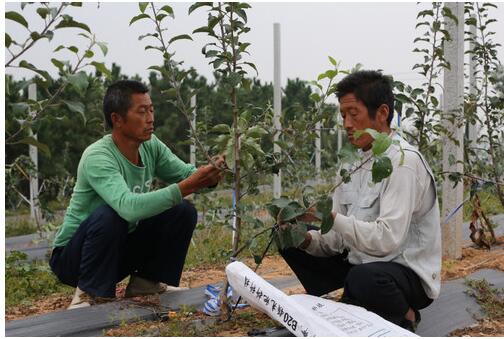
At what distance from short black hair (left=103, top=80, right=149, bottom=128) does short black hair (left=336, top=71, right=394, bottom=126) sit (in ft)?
3.10

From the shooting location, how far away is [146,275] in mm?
3074

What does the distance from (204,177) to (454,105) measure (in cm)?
191

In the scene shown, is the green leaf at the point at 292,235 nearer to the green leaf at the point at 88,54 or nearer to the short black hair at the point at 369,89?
the short black hair at the point at 369,89

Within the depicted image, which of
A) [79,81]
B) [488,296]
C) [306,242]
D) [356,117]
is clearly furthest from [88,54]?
[488,296]

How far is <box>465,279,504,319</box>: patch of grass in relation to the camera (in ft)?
9.19

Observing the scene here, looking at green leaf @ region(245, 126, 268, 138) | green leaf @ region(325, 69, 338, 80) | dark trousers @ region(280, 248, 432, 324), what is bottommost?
dark trousers @ region(280, 248, 432, 324)

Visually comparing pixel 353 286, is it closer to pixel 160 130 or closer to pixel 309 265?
pixel 309 265

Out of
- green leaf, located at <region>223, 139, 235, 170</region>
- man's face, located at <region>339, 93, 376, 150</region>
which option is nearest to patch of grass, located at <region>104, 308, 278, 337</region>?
green leaf, located at <region>223, 139, 235, 170</region>

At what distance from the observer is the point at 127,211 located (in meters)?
2.65

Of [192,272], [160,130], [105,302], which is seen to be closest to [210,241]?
[192,272]

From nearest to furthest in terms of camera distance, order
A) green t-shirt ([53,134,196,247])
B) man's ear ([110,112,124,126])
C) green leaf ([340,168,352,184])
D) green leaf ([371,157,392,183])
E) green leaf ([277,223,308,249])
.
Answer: green leaf ([371,157,392,183]) → green leaf ([340,168,352,184]) → green leaf ([277,223,308,249]) → green t-shirt ([53,134,196,247]) → man's ear ([110,112,124,126])

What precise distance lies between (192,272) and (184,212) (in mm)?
964

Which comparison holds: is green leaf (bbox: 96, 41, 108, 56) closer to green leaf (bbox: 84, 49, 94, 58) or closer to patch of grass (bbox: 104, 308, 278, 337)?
green leaf (bbox: 84, 49, 94, 58)

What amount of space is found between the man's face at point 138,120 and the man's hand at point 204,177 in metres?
0.42
